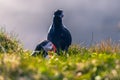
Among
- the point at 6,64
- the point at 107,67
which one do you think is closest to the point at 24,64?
the point at 6,64

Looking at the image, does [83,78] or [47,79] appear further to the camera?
[83,78]

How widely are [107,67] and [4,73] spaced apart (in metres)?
1.82

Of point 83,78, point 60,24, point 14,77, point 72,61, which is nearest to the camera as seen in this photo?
point 14,77

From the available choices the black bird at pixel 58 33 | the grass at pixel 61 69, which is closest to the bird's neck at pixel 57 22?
the black bird at pixel 58 33

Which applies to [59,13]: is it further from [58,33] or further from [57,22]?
[58,33]

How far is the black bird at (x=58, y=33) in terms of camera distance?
14385 mm

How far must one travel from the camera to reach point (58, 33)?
14.5 meters

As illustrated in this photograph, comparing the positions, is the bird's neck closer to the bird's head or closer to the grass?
the bird's head

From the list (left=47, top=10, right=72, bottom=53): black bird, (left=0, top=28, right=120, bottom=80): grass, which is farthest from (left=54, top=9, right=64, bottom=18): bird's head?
(left=0, top=28, right=120, bottom=80): grass

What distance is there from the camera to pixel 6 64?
698 centimetres

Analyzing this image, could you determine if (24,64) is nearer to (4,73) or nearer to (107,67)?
(4,73)

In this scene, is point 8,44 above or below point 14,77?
below

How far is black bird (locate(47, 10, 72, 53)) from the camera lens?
14385mm

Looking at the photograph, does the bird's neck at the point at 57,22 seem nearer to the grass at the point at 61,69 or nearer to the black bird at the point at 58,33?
the black bird at the point at 58,33
